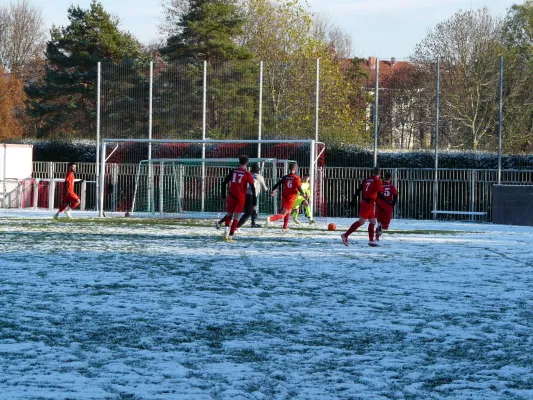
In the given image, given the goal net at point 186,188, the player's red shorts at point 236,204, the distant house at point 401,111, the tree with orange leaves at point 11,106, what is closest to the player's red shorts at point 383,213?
the player's red shorts at point 236,204

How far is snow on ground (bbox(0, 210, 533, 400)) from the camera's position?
566 cm

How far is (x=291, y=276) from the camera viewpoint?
39.1 feet

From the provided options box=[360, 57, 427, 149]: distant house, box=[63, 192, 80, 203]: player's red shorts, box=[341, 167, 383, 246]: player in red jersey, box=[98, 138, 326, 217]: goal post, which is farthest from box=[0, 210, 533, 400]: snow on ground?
box=[360, 57, 427, 149]: distant house

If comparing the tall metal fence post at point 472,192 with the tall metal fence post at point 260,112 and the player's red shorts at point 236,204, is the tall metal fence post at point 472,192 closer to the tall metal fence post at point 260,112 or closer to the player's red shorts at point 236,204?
the tall metal fence post at point 260,112

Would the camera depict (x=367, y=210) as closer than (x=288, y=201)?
Yes

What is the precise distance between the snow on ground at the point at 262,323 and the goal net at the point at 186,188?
12.7 m

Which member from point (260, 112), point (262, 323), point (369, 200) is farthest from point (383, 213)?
point (260, 112)

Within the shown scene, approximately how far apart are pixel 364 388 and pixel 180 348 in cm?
177

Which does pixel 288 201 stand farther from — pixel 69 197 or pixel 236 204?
pixel 69 197

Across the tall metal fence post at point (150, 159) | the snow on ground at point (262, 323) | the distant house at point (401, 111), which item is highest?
Result: the distant house at point (401, 111)

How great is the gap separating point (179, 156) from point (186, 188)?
3.00 m

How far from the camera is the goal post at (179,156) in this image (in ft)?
98.4

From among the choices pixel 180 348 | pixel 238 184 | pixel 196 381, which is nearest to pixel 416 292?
pixel 180 348

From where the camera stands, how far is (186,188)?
96.1ft
